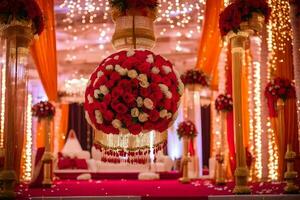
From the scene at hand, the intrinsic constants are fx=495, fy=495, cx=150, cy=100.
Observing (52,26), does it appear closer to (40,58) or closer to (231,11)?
(40,58)

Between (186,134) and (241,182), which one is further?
(186,134)

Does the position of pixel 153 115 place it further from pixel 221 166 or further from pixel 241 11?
pixel 221 166

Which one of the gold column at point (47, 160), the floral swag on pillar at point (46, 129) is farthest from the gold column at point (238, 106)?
the floral swag on pillar at point (46, 129)

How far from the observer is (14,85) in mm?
6617

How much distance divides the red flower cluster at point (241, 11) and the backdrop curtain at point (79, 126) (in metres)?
13.7

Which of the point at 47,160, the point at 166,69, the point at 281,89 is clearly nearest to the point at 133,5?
the point at 166,69

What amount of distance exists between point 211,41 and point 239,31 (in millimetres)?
3806

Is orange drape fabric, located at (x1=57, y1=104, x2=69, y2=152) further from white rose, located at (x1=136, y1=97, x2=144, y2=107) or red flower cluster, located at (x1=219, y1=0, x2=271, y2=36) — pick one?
white rose, located at (x1=136, y1=97, x2=144, y2=107)

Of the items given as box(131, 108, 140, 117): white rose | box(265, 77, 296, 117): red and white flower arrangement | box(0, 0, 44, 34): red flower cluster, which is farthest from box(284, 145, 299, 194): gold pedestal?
box(0, 0, 44, 34): red flower cluster

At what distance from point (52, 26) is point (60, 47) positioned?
601 cm

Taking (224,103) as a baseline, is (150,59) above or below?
below

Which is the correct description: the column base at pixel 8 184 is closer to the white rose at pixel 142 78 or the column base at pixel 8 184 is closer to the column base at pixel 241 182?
the column base at pixel 241 182

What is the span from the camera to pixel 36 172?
346 inches

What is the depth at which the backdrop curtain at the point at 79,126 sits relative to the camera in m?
20.0
